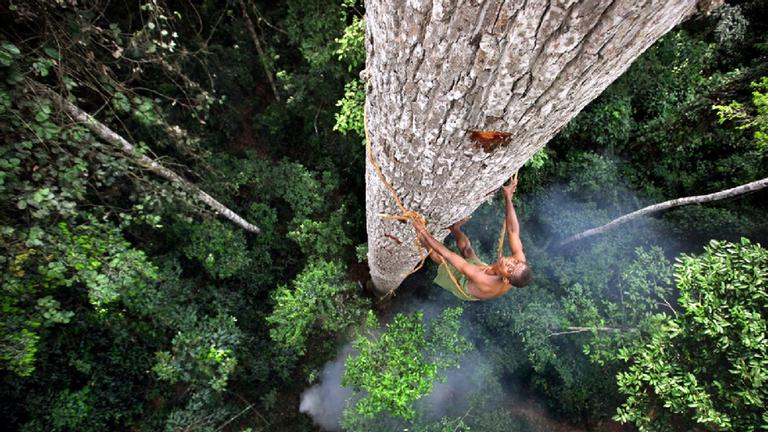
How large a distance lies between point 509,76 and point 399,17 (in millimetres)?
349

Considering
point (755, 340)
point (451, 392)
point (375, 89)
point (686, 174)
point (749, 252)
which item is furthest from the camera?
point (686, 174)

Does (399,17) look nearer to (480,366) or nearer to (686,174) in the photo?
(480,366)

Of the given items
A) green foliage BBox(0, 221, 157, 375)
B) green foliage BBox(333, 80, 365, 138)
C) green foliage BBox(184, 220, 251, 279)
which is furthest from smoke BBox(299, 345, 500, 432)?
green foliage BBox(333, 80, 365, 138)

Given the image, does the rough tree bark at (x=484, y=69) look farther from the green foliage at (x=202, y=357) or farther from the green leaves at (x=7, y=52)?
the green foliage at (x=202, y=357)

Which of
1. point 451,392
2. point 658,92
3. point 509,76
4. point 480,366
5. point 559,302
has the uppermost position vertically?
point 658,92

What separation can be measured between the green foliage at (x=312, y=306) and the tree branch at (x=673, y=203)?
3.90 meters

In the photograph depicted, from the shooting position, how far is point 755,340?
2.73 meters

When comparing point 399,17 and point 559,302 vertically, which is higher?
point 399,17

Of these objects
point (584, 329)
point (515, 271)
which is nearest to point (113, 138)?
point (515, 271)

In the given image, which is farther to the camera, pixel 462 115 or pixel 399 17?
pixel 462 115

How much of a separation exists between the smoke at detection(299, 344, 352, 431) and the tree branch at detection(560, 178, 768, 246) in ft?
14.6

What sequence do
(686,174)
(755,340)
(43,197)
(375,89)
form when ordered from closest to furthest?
(375,89)
(43,197)
(755,340)
(686,174)

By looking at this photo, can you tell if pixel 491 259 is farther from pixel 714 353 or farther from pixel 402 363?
pixel 714 353

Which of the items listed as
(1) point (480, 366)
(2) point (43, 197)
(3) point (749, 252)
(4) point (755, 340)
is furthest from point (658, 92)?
(2) point (43, 197)
